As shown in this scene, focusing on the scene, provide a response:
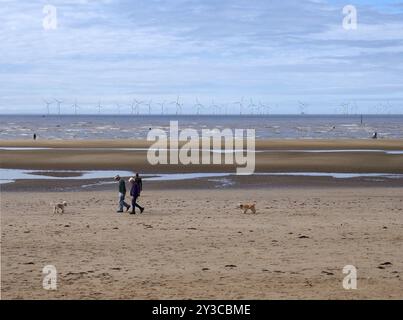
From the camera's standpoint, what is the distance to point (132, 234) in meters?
17.5

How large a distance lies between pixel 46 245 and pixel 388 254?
28.3ft

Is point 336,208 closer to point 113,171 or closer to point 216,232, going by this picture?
point 216,232

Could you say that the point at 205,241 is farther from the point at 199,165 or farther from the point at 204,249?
the point at 199,165

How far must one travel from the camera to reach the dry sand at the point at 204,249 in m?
11.8

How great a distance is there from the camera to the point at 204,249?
50.6 ft

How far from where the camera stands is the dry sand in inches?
465
